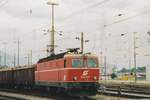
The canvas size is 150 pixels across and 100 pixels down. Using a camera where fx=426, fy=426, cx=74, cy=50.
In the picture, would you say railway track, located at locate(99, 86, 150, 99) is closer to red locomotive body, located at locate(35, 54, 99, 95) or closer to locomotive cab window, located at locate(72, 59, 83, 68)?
red locomotive body, located at locate(35, 54, 99, 95)

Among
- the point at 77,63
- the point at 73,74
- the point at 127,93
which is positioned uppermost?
the point at 77,63

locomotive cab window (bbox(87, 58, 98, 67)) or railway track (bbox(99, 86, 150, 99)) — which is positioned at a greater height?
locomotive cab window (bbox(87, 58, 98, 67))

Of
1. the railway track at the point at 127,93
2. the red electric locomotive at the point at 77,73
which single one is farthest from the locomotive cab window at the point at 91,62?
the railway track at the point at 127,93

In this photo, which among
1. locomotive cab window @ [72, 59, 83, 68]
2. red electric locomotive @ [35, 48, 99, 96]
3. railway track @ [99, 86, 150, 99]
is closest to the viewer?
red electric locomotive @ [35, 48, 99, 96]

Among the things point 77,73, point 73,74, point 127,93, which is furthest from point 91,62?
point 127,93

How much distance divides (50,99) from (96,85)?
3.51 metres

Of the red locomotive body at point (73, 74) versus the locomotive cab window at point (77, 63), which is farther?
the locomotive cab window at point (77, 63)

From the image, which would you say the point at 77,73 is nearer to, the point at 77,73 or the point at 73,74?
the point at 77,73

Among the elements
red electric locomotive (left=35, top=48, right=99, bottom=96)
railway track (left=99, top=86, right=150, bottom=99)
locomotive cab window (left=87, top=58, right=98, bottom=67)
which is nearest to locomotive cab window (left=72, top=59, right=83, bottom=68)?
red electric locomotive (left=35, top=48, right=99, bottom=96)

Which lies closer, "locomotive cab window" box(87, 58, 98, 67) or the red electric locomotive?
the red electric locomotive

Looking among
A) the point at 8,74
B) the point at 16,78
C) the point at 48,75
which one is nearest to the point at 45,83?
the point at 48,75

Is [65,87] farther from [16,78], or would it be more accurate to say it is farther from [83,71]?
[16,78]

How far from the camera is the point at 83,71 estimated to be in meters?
31.1

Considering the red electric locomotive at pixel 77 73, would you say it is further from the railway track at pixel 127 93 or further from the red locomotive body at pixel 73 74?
the railway track at pixel 127 93
